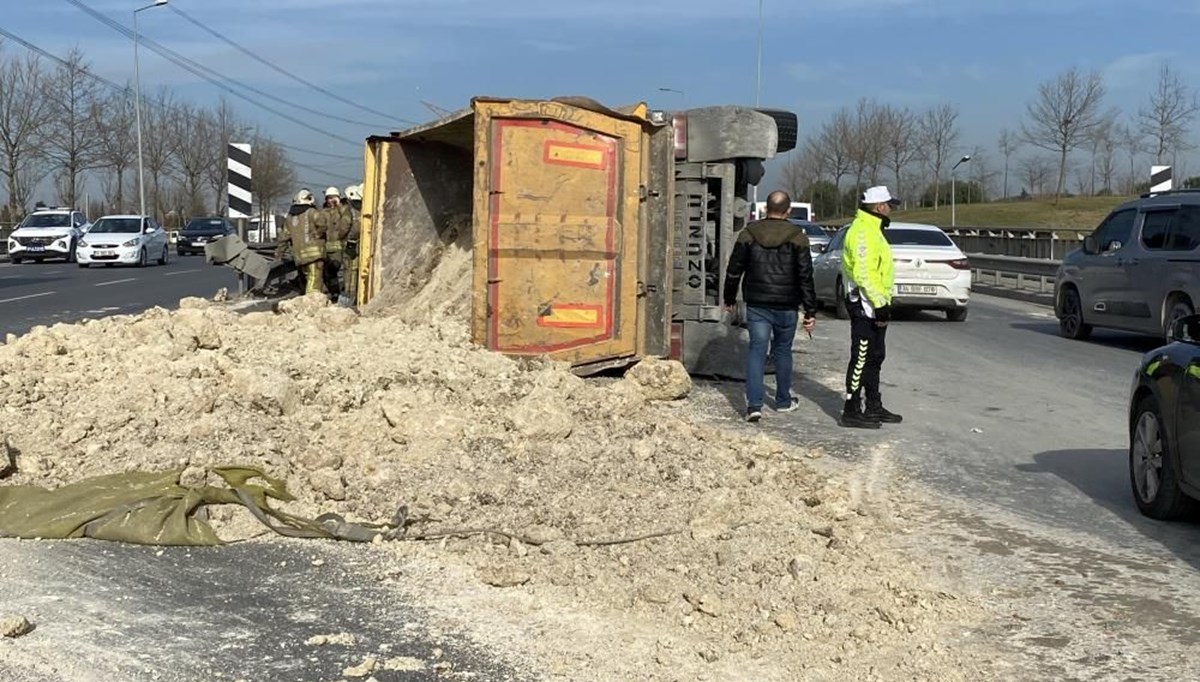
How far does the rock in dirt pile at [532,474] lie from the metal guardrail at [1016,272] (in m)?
17.1

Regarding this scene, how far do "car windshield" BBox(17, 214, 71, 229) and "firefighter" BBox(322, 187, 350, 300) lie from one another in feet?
94.4

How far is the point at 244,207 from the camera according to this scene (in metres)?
19.7

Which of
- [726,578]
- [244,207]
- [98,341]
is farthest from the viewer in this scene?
[244,207]

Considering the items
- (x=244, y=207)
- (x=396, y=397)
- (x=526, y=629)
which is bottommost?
(x=526, y=629)

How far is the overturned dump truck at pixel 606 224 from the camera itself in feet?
32.3

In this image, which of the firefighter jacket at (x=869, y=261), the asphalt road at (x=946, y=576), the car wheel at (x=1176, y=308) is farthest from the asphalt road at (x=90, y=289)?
the car wheel at (x=1176, y=308)

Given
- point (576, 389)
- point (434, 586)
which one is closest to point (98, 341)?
point (576, 389)

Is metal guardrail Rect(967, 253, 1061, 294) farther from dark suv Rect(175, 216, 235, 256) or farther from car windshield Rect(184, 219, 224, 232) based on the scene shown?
car windshield Rect(184, 219, 224, 232)

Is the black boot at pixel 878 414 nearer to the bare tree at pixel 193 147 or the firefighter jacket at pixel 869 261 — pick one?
the firefighter jacket at pixel 869 261

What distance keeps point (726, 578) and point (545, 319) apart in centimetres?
501

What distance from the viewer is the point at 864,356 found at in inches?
364

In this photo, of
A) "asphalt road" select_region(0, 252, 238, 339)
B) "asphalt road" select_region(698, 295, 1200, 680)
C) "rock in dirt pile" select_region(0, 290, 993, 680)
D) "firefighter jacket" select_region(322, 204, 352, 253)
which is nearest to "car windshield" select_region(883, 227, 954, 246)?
"asphalt road" select_region(698, 295, 1200, 680)

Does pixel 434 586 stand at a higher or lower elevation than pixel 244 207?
lower

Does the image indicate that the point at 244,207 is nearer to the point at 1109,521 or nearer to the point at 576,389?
the point at 576,389
